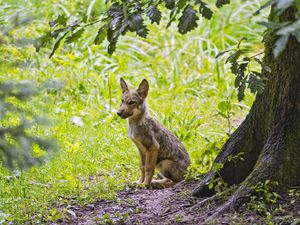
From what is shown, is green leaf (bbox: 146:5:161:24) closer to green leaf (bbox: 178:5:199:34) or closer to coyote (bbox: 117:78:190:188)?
green leaf (bbox: 178:5:199:34)

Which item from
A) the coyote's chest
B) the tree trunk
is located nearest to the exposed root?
the tree trunk

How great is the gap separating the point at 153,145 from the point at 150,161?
0.55 ft

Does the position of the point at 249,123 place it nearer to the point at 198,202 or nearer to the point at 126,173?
the point at 198,202

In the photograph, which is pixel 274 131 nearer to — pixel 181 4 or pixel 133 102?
pixel 181 4

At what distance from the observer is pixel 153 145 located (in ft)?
21.7

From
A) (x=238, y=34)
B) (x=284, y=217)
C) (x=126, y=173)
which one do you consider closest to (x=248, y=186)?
A: (x=284, y=217)

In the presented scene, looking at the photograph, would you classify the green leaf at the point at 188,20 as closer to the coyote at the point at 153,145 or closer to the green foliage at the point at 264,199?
the green foliage at the point at 264,199

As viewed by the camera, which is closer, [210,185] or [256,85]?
[256,85]

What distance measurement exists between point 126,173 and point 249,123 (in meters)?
2.10

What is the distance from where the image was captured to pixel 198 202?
5199mm

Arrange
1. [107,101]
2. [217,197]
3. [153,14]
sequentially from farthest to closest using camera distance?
[107,101] → [217,197] → [153,14]

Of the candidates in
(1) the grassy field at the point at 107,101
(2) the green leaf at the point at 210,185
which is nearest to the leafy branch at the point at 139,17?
(1) the grassy field at the point at 107,101

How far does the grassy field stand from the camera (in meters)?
5.95

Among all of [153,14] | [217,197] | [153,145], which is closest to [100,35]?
[153,14]
